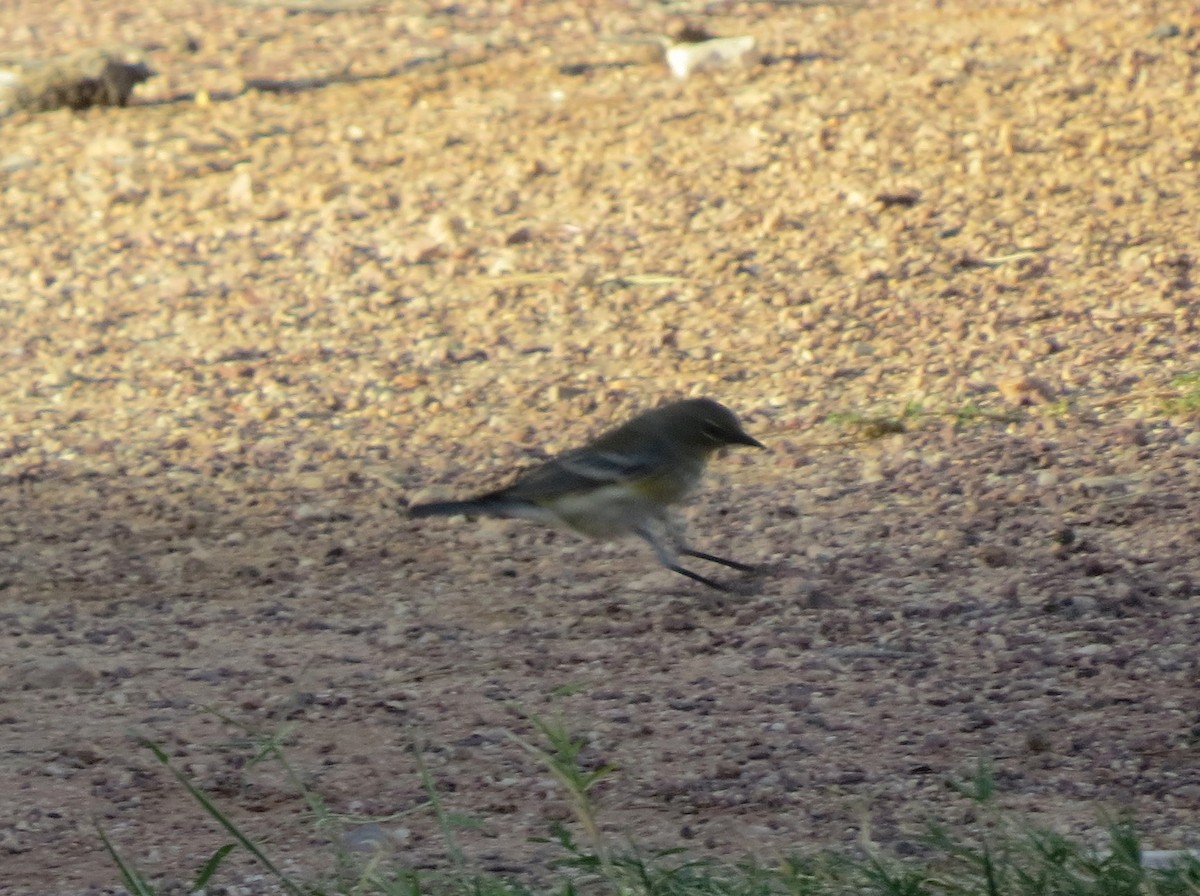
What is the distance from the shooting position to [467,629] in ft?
17.1

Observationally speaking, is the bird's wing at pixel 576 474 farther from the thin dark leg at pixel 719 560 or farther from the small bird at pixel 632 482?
the thin dark leg at pixel 719 560

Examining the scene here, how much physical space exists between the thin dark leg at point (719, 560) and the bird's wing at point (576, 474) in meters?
0.28

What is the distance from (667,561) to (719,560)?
6.0 inches

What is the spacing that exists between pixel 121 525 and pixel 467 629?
4.60 feet

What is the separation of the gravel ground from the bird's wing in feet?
1.01

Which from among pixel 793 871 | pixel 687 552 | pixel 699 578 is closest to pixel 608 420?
pixel 687 552

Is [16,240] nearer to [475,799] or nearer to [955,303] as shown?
[955,303]

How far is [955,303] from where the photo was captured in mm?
7363

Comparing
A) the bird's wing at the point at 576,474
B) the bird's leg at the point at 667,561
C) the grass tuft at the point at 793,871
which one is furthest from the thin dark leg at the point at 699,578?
the grass tuft at the point at 793,871

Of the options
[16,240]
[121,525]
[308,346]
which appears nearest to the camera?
[121,525]

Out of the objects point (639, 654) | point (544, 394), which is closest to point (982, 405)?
point (544, 394)

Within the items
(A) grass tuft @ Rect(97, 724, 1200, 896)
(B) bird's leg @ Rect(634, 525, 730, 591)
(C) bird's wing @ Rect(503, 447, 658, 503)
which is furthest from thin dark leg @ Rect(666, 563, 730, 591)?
(A) grass tuft @ Rect(97, 724, 1200, 896)

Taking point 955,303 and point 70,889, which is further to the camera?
point 955,303

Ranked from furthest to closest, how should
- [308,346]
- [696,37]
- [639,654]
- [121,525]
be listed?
[696,37] < [308,346] < [121,525] < [639,654]
